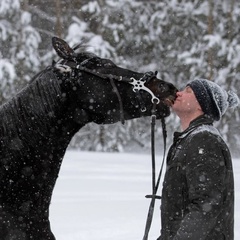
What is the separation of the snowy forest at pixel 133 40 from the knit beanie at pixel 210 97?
13.8 m

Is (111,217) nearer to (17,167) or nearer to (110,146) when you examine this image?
(17,167)

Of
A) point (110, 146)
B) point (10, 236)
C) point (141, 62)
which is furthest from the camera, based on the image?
point (141, 62)

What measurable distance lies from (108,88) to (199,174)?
0.66 m

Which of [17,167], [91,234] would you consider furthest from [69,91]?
[91,234]

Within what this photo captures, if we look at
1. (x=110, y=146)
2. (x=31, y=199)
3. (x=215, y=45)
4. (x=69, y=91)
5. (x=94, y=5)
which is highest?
(x=94, y=5)

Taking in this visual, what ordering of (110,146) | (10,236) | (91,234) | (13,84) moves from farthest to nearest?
(110,146) → (13,84) → (91,234) → (10,236)

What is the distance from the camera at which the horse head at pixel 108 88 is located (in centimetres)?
252

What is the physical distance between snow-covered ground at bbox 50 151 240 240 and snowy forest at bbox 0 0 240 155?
6580 millimetres

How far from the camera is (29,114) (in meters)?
2.35

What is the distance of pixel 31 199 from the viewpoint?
7.73 feet

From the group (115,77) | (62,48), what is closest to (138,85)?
(115,77)

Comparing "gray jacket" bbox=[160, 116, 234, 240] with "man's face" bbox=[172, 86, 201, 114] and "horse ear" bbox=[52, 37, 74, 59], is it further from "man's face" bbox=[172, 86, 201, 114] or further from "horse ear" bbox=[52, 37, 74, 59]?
"horse ear" bbox=[52, 37, 74, 59]

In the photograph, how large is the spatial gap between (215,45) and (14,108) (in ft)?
53.1

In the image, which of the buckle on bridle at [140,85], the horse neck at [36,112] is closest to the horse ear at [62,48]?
the horse neck at [36,112]
